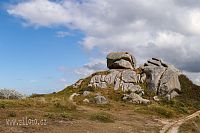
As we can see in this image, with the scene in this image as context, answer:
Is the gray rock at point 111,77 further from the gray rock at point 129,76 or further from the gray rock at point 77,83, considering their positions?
the gray rock at point 77,83

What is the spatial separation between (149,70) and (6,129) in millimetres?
58237

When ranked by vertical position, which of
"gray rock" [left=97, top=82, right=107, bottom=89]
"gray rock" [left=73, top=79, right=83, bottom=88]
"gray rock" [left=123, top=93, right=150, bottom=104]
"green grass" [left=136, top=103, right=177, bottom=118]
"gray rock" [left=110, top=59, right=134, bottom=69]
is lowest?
"green grass" [left=136, top=103, right=177, bottom=118]

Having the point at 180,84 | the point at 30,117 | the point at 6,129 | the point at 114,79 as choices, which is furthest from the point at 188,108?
the point at 6,129

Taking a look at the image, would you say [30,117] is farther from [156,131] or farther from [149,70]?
[149,70]

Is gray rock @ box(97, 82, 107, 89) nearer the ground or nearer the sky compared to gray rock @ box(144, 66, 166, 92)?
nearer the ground

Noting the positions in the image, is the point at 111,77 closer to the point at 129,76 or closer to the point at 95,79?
the point at 95,79

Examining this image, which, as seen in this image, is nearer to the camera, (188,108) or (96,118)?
(96,118)

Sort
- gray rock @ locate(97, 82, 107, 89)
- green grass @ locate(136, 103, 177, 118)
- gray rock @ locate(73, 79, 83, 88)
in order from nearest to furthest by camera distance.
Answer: green grass @ locate(136, 103, 177, 118) → gray rock @ locate(97, 82, 107, 89) → gray rock @ locate(73, 79, 83, 88)

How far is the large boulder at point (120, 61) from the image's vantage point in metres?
88.0

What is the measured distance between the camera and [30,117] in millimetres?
36312

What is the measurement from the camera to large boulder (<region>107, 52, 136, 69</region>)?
8799 cm

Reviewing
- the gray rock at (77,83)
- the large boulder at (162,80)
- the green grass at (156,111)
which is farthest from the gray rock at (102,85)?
the green grass at (156,111)

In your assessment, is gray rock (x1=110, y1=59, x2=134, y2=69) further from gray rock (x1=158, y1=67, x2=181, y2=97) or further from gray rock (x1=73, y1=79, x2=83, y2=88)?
gray rock (x1=158, y1=67, x2=181, y2=97)

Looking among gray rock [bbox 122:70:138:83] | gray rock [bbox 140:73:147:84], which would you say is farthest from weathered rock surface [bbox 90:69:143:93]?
gray rock [bbox 140:73:147:84]
